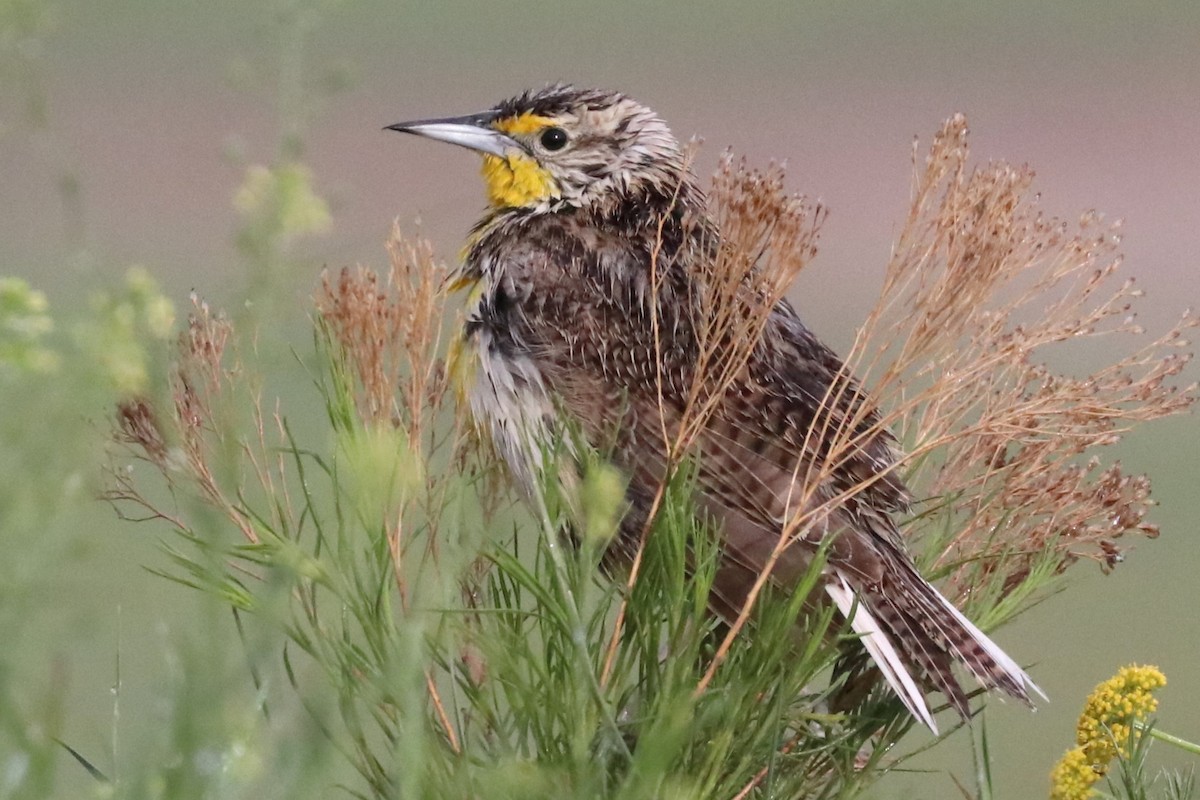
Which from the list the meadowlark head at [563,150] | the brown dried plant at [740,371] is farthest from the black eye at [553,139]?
the brown dried plant at [740,371]

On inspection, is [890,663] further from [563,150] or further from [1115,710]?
[563,150]

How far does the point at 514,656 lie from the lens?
44.7 inches

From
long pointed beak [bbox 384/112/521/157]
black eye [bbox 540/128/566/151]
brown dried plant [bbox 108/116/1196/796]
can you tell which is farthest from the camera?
black eye [bbox 540/128/566/151]

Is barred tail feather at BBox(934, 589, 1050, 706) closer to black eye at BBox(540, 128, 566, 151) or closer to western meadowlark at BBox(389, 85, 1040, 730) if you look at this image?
western meadowlark at BBox(389, 85, 1040, 730)

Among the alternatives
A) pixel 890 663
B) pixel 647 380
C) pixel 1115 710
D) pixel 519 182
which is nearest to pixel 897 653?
pixel 890 663

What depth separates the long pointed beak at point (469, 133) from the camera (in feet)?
5.98

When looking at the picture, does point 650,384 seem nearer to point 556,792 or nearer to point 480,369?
point 480,369

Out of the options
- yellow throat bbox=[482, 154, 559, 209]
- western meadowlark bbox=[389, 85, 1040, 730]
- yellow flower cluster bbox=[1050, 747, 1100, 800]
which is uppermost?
yellow throat bbox=[482, 154, 559, 209]

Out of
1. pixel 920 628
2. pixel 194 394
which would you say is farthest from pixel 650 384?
pixel 194 394

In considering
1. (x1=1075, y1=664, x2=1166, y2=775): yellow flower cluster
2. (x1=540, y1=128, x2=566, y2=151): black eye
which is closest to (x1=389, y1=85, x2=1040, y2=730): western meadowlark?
(x1=540, y1=128, x2=566, y2=151): black eye

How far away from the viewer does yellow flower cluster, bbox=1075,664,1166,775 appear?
4.66ft

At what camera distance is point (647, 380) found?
1542 mm

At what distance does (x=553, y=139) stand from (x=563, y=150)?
0.02 meters

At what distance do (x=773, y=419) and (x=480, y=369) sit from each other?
0.33 metres
